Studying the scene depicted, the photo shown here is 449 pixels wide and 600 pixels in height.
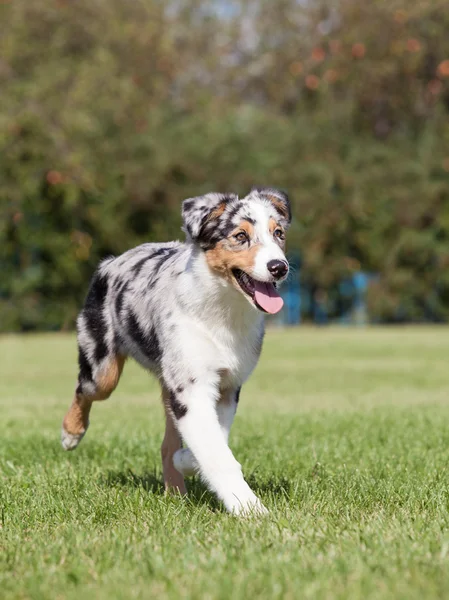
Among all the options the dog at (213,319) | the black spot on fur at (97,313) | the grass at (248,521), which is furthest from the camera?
the black spot on fur at (97,313)

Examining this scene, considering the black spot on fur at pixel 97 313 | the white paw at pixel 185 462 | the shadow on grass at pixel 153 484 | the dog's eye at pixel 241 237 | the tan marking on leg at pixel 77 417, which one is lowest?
the shadow on grass at pixel 153 484

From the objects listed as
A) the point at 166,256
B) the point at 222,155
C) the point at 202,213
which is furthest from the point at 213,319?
the point at 222,155

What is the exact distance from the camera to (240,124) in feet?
81.6

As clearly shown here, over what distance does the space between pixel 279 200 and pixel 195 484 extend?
1780 millimetres

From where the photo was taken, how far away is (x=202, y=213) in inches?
189

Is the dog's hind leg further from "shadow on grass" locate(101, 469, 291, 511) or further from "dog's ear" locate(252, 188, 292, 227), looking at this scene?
"dog's ear" locate(252, 188, 292, 227)

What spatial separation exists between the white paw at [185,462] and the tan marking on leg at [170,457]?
321 mm

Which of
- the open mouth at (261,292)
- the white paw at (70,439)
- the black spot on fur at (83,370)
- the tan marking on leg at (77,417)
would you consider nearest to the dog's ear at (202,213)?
the open mouth at (261,292)

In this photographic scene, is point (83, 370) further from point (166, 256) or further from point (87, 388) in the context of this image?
point (166, 256)

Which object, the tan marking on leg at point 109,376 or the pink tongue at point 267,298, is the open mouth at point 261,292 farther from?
the tan marking on leg at point 109,376

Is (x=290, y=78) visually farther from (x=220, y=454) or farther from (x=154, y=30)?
(x=220, y=454)

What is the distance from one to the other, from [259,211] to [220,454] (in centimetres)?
123

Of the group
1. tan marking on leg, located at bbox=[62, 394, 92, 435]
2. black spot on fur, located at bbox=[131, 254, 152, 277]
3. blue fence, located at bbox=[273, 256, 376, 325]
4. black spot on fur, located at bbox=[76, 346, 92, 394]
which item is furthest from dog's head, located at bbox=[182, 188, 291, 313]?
blue fence, located at bbox=[273, 256, 376, 325]

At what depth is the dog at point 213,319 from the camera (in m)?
4.47
